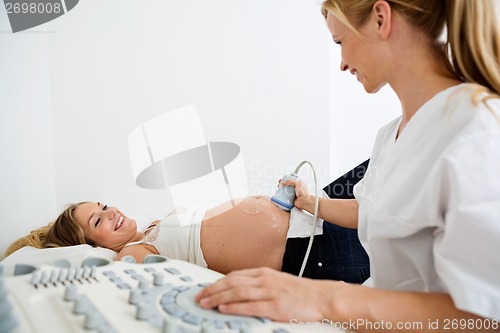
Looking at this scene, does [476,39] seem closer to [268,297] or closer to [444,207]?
[444,207]

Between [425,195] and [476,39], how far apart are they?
14.1 inches

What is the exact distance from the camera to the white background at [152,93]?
5.59ft

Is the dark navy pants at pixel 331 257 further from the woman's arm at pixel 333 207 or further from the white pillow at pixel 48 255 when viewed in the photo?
the white pillow at pixel 48 255

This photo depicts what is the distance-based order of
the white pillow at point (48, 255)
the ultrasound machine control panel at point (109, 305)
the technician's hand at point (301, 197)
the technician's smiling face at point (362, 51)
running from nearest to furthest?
the ultrasound machine control panel at point (109, 305), the technician's smiling face at point (362, 51), the white pillow at point (48, 255), the technician's hand at point (301, 197)

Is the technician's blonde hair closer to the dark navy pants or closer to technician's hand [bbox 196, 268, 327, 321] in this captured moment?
technician's hand [bbox 196, 268, 327, 321]

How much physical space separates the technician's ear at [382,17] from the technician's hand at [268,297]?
59 cm

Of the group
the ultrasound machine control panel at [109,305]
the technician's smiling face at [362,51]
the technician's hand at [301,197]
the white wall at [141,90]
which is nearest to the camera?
the ultrasound machine control panel at [109,305]

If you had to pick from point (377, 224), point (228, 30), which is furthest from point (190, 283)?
point (228, 30)

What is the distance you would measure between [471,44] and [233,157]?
136 cm

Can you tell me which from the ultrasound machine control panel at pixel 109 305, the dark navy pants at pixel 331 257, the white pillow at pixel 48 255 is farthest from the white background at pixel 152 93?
the ultrasound machine control panel at pixel 109 305

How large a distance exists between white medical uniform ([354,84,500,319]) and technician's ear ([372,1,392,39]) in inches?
7.8

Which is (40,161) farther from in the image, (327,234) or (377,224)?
(377,224)

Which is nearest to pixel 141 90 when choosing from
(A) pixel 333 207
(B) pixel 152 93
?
(B) pixel 152 93

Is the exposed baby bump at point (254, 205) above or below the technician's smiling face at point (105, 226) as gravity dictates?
above
